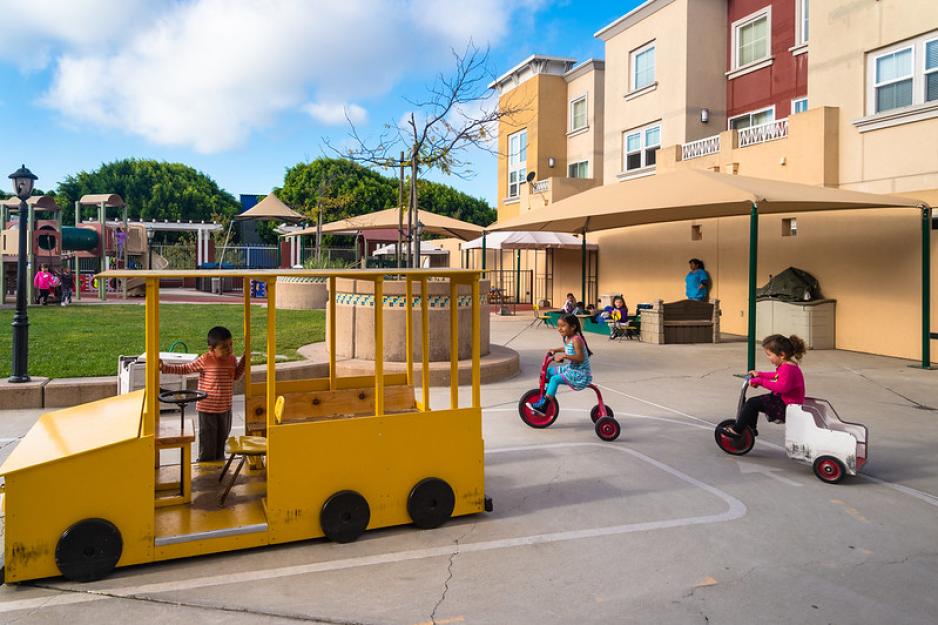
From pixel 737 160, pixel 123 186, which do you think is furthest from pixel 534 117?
pixel 123 186

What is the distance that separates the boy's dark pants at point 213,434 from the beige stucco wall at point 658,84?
68.6 ft

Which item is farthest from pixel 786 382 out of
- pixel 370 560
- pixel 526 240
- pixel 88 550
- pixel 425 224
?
pixel 425 224

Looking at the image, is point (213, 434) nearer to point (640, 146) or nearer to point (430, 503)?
point (430, 503)

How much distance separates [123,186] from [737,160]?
6692 cm

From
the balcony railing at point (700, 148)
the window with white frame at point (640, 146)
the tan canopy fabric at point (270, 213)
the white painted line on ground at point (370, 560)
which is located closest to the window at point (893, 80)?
A: the balcony railing at point (700, 148)

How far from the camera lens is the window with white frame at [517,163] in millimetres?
34219

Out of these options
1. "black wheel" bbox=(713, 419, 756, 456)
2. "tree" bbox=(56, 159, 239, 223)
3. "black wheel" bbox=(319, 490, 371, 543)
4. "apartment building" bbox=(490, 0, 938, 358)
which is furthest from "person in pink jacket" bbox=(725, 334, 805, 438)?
"tree" bbox=(56, 159, 239, 223)

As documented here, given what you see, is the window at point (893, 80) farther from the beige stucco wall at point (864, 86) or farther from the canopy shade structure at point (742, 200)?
the canopy shade structure at point (742, 200)

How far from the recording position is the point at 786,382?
6676 millimetres

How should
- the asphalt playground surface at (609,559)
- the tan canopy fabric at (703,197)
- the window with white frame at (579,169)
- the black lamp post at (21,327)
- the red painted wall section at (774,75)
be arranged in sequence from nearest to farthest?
the asphalt playground surface at (609,559) → the black lamp post at (21,327) → the tan canopy fabric at (703,197) → the red painted wall section at (774,75) → the window with white frame at (579,169)

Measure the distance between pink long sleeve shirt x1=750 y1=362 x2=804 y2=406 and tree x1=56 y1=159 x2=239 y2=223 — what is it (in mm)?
70017

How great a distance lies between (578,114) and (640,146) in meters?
7.62

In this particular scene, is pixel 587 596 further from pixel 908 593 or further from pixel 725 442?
pixel 725 442

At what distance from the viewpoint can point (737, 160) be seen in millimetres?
18781
